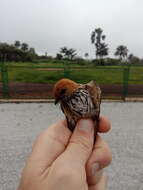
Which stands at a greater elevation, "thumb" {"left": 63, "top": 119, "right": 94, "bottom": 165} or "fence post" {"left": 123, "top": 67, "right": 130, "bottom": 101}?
"thumb" {"left": 63, "top": 119, "right": 94, "bottom": 165}

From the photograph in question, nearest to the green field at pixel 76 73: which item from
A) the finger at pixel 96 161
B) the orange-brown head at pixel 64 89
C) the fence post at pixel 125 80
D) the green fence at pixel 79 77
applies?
the green fence at pixel 79 77

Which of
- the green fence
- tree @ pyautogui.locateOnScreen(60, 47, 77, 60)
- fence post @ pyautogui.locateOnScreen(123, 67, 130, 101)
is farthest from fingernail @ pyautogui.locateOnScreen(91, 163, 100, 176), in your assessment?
tree @ pyautogui.locateOnScreen(60, 47, 77, 60)

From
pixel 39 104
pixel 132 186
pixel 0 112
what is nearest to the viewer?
pixel 132 186

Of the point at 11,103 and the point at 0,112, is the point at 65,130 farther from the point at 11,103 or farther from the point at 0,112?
the point at 11,103

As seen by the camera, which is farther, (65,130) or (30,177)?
(65,130)

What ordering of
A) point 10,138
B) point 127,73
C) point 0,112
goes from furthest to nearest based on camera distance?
1. point 127,73
2. point 0,112
3. point 10,138

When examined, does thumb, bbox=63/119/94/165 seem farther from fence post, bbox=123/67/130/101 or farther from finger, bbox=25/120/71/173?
fence post, bbox=123/67/130/101

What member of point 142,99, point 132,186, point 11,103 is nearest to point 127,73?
point 142,99
